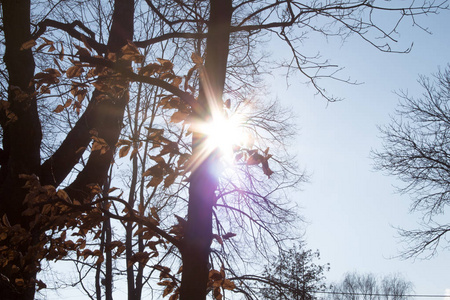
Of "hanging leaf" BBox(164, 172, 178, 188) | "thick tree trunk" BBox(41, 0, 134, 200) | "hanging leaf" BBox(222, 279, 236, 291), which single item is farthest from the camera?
"thick tree trunk" BBox(41, 0, 134, 200)

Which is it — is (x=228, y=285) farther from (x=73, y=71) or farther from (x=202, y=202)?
(x=73, y=71)

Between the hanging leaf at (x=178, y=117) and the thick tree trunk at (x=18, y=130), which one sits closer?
the hanging leaf at (x=178, y=117)

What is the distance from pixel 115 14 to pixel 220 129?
10.1 ft

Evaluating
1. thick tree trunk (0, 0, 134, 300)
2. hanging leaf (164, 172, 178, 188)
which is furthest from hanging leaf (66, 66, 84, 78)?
thick tree trunk (0, 0, 134, 300)

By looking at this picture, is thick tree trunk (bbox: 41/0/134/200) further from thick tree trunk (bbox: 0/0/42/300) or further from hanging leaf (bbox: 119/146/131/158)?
hanging leaf (bbox: 119/146/131/158)

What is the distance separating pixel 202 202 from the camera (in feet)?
8.36

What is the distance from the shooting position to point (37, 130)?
4105 mm

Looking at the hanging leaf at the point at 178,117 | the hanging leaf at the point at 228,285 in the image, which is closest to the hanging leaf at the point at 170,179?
the hanging leaf at the point at 178,117

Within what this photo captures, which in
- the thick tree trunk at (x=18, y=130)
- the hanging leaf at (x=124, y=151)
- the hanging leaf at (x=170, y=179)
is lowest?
the hanging leaf at (x=170, y=179)

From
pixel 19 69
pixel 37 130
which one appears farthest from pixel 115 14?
pixel 37 130

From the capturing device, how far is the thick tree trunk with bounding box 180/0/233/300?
2432 millimetres

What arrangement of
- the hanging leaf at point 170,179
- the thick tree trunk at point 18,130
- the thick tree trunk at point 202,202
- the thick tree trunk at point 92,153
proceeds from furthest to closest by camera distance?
the thick tree trunk at point 92,153
the thick tree trunk at point 18,130
the thick tree trunk at point 202,202
the hanging leaf at point 170,179

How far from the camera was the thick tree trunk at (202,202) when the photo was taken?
2.43m

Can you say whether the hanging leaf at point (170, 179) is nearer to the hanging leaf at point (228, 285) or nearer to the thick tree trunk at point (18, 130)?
the hanging leaf at point (228, 285)
